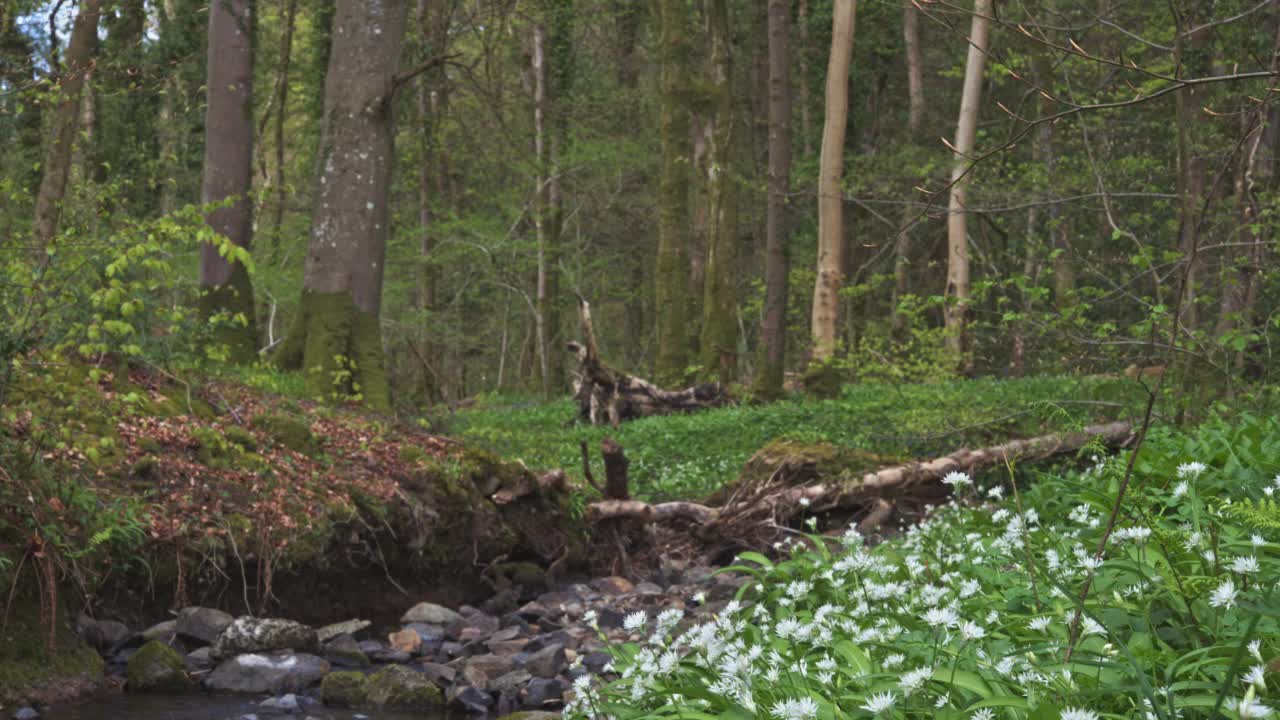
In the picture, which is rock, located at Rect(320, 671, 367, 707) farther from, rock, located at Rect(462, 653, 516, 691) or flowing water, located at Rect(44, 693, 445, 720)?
rock, located at Rect(462, 653, 516, 691)

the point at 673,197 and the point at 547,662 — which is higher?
the point at 673,197

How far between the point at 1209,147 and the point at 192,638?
11.7 m

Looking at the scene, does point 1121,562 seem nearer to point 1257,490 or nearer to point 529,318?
point 1257,490

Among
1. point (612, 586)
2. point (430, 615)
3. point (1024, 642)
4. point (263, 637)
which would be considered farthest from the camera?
point (612, 586)

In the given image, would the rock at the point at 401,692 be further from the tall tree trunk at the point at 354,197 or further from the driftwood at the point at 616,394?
the driftwood at the point at 616,394

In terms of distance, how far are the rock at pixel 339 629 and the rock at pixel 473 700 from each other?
4.16 ft

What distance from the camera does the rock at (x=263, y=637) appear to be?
5.82 metres


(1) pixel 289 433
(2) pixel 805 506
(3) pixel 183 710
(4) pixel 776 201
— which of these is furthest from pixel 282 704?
(4) pixel 776 201

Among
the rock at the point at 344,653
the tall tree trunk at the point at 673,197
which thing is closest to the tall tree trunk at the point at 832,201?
the tall tree trunk at the point at 673,197

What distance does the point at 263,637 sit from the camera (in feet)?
19.5

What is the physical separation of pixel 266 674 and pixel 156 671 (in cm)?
57

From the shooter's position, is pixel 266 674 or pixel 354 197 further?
pixel 354 197

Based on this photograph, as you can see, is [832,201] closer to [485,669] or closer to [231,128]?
[231,128]

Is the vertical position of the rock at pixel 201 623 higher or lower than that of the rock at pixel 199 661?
higher
